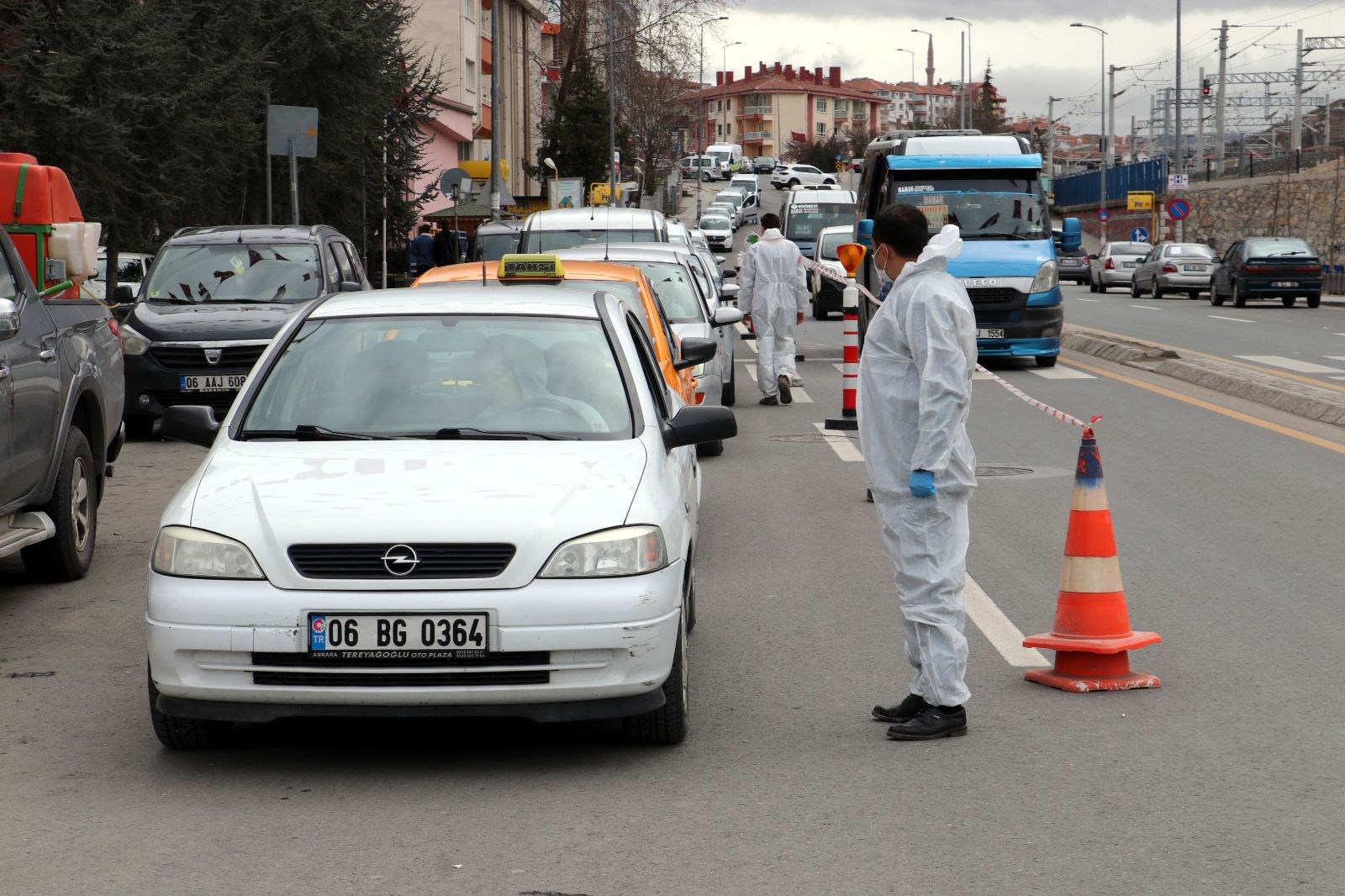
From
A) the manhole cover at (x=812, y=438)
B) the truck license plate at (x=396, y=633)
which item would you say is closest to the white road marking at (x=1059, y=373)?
the manhole cover at (x=812, y=438)

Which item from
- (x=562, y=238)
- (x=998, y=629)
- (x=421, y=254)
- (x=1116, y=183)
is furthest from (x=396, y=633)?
(x=1116, y=183)

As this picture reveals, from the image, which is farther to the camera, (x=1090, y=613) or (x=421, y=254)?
(x=421, y=254)

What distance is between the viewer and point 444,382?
645 centimetres

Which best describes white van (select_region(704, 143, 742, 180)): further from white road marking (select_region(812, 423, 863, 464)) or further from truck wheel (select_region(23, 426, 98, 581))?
truck wheel (select_region(23, 426, 98, 581))

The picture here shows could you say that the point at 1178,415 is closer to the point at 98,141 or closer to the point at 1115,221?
the point at 98,141

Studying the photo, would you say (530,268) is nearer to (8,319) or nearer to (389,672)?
(8,319)

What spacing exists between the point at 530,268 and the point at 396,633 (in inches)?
166

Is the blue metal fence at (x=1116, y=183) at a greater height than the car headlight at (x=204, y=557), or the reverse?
the blue metal fence at (x=1116, y=183)

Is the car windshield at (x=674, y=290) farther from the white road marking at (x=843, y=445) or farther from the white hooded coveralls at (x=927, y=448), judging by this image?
the white hooded coveralls at (x=927, y=448)

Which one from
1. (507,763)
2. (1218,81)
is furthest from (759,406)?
(1218,81)

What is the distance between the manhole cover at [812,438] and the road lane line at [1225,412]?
3.80m

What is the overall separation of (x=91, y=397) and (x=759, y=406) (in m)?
9.72

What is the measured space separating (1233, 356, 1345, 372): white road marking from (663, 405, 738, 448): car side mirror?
655 inches

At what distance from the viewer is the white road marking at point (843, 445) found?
1389 cm
